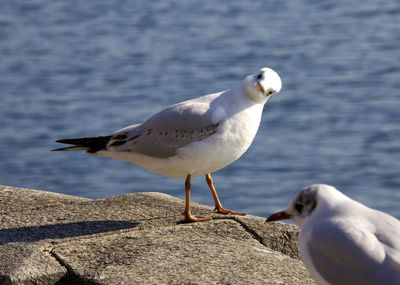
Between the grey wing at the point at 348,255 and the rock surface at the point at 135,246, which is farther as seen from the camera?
the rock surface at the point at 135,246

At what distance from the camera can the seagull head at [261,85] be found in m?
5.08

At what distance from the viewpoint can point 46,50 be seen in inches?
669

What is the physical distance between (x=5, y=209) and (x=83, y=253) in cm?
108

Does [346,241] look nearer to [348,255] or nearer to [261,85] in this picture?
[348,255]

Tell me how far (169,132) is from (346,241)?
1.96 meters

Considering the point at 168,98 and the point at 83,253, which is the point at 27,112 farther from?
the point at 83,253

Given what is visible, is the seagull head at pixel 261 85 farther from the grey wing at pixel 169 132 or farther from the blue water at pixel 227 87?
the blue water at pixel 227 87

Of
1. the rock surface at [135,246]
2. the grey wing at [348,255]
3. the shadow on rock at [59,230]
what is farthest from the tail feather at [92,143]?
the grey wing at [348,255]

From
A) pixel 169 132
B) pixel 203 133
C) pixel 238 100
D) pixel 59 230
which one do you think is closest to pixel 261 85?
pixel 238 100

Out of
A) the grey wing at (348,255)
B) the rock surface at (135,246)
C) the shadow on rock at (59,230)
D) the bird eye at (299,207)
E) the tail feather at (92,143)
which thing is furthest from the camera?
the tail feather at (92,143)

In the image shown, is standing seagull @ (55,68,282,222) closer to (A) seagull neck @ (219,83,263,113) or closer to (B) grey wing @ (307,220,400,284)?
(A) seagull neck @ (219,83,263,113)

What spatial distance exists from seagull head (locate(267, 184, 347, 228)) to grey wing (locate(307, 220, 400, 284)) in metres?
0.12

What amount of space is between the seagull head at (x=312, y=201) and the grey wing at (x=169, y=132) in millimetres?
1287

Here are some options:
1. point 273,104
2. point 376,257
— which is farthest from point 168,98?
point 376,257
